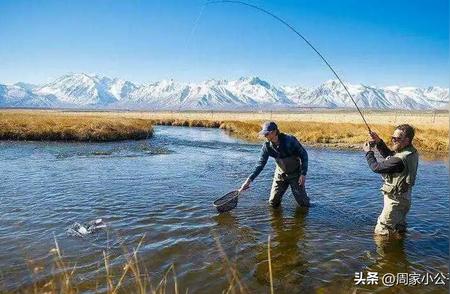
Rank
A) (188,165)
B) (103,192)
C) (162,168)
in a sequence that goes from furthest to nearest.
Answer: (188,165) < (162,168) < (103,192)

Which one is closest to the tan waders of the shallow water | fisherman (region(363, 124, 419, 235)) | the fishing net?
the shallow water

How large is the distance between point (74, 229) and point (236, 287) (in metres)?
4.22

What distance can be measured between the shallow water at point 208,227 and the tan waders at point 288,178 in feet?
1.44

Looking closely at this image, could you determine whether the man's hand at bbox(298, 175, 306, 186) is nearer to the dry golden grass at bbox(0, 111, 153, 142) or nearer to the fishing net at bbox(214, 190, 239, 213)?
the fishing net at bbox(214, 190, 239, 213)

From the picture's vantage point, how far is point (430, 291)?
669cm

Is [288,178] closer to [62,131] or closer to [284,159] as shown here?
[284,159]

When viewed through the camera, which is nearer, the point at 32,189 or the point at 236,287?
the point at 236,287

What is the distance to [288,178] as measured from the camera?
10.5 meters

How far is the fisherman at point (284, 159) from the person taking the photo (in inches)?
381

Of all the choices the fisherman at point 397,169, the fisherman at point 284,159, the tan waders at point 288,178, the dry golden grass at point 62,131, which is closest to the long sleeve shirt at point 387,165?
the fisherman at point 397,169

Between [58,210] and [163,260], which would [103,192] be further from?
[163,260]

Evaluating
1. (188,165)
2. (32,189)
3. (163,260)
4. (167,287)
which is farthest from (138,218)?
(188,165)

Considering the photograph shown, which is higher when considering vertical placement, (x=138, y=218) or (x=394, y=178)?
(x=394, y=178)

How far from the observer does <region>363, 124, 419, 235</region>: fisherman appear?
7.50m
